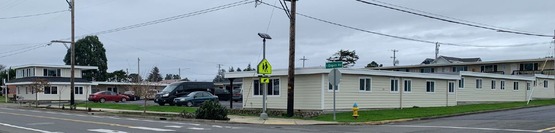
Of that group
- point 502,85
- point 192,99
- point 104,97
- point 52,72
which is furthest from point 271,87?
point 52,72

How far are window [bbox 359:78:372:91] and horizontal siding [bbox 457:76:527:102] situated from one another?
11.5 meters

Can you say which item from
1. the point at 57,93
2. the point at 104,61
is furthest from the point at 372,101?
the point at 104,61

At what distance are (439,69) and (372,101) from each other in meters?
39.9

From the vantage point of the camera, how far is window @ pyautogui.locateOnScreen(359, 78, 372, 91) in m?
29.7

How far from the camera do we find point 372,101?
30.3 metres

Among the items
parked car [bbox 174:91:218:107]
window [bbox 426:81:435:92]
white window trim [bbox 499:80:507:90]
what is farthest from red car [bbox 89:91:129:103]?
white window trim [bbox 499:80:507:90]

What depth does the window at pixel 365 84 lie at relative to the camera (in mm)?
29672

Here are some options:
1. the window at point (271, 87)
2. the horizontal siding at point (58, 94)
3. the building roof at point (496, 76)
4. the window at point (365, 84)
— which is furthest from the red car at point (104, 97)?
the building roof at point (496, 76)

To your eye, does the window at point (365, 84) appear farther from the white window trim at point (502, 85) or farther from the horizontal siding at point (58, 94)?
the horizontal siding at point (58, 94)

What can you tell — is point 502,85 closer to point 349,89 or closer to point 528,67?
point 528,67

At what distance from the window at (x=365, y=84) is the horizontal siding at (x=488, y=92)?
454 inches

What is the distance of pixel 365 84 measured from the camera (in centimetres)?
2986

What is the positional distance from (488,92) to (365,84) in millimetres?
17086

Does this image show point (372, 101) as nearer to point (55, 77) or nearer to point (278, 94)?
point (278, 94)
